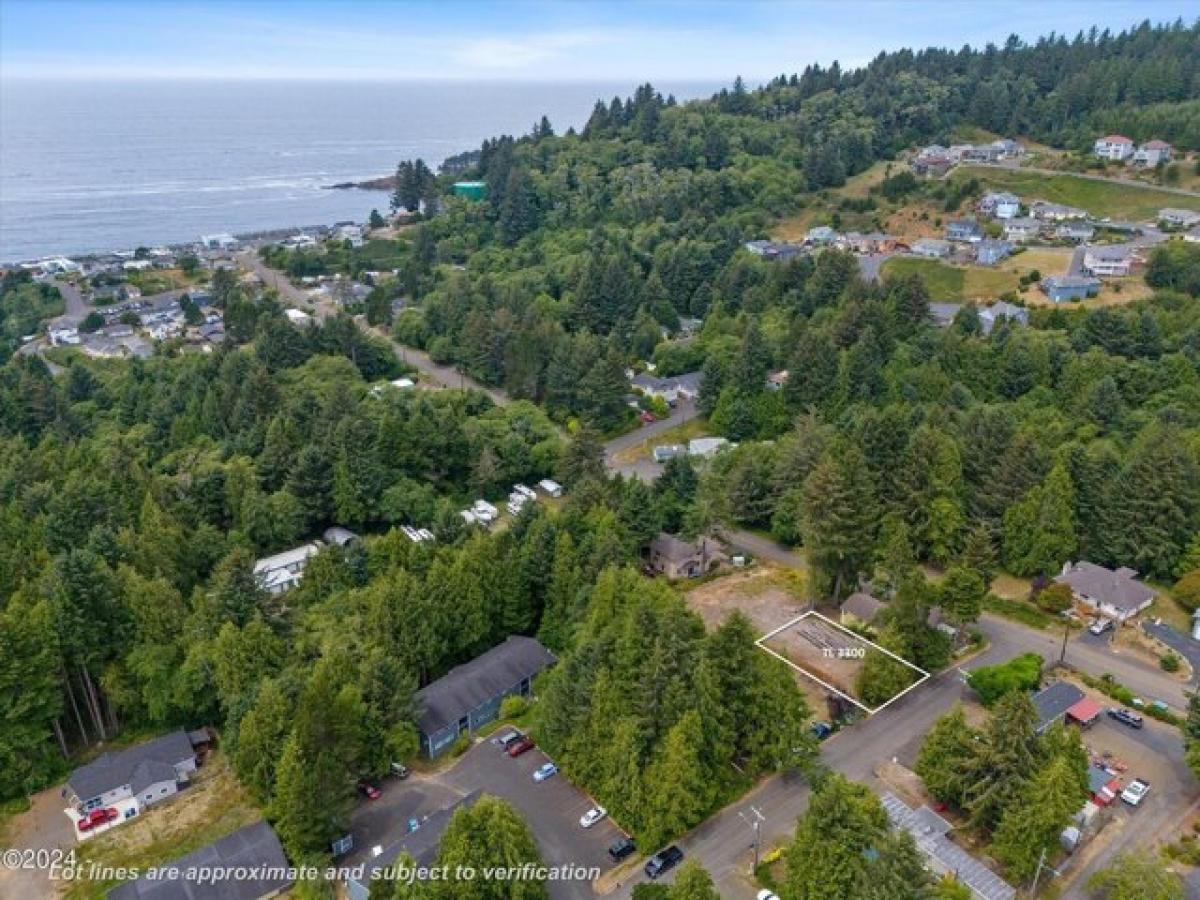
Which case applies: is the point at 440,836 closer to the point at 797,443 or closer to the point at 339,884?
the point at 339,884

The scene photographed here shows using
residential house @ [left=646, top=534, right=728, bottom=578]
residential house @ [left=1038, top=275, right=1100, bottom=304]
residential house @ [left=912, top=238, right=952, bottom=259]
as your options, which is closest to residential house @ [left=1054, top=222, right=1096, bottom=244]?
residential house @ [left=912, top=238, right=952, bottom=259]

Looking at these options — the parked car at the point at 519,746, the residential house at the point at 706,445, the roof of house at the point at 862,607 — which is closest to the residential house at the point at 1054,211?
the residential house at the point at 706,445

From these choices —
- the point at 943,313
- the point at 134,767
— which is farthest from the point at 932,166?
the point at 134,767

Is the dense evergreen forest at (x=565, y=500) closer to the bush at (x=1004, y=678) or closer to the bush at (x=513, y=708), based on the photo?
the bush at (x=1004, y=678)

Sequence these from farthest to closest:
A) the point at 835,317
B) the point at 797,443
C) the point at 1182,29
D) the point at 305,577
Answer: the point at 1182,29 < the point at 835,317 < the point at 797,443 < the point at 305,577

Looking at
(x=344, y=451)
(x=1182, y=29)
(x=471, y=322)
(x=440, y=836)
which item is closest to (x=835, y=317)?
(x=471, y=322)
